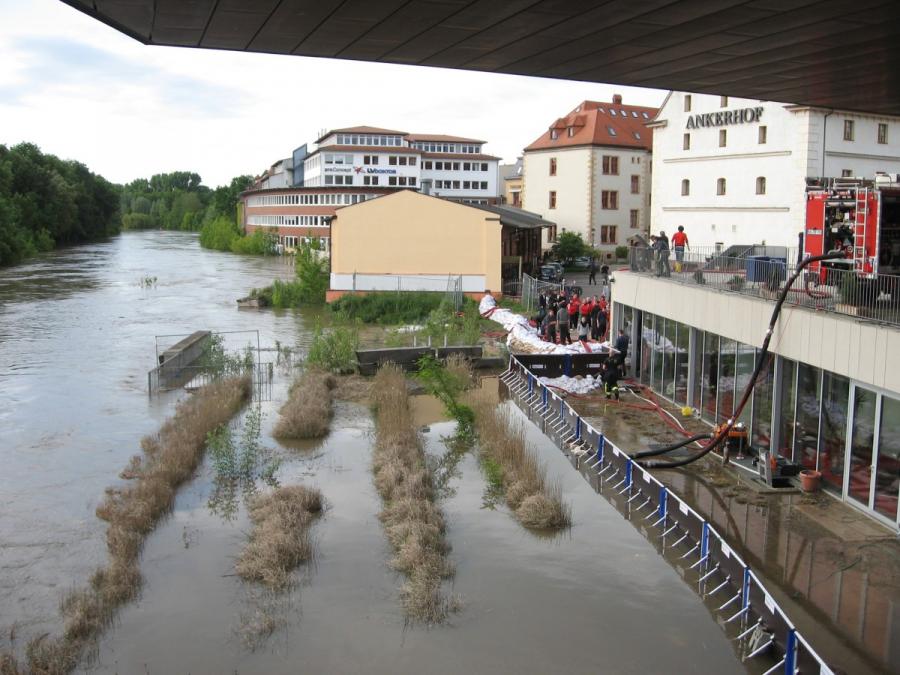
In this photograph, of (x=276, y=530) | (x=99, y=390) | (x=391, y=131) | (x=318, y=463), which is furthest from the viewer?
(x=391, y=131)

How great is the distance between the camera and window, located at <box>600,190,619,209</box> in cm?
7119

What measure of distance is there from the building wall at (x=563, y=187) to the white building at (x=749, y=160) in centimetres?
1834

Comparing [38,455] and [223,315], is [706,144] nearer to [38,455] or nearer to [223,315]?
[223,315]

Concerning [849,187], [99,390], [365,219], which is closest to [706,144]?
[365,219]

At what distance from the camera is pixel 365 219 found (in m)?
43.8

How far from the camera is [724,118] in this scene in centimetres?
4641

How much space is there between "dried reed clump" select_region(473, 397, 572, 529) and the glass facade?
13.9 feet

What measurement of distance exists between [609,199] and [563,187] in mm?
3893

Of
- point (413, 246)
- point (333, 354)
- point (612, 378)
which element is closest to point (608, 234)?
point (413, 246)

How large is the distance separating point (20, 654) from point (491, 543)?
647 cm

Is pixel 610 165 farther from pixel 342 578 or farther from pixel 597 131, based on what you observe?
pixel 342 578

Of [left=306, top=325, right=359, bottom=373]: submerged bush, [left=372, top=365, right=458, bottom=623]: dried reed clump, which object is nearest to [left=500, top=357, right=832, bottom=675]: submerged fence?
[left=372, top=365, right=458, bottom=623]: dried reed clump

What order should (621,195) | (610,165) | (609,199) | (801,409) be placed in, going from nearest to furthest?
(801,409), (610,165), (609,199), (621,195)

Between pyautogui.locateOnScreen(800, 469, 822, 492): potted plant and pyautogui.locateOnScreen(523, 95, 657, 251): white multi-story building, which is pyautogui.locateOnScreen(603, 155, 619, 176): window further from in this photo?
pyautogui.locateOnScreen(800, 469, 822, 492): potted plant
